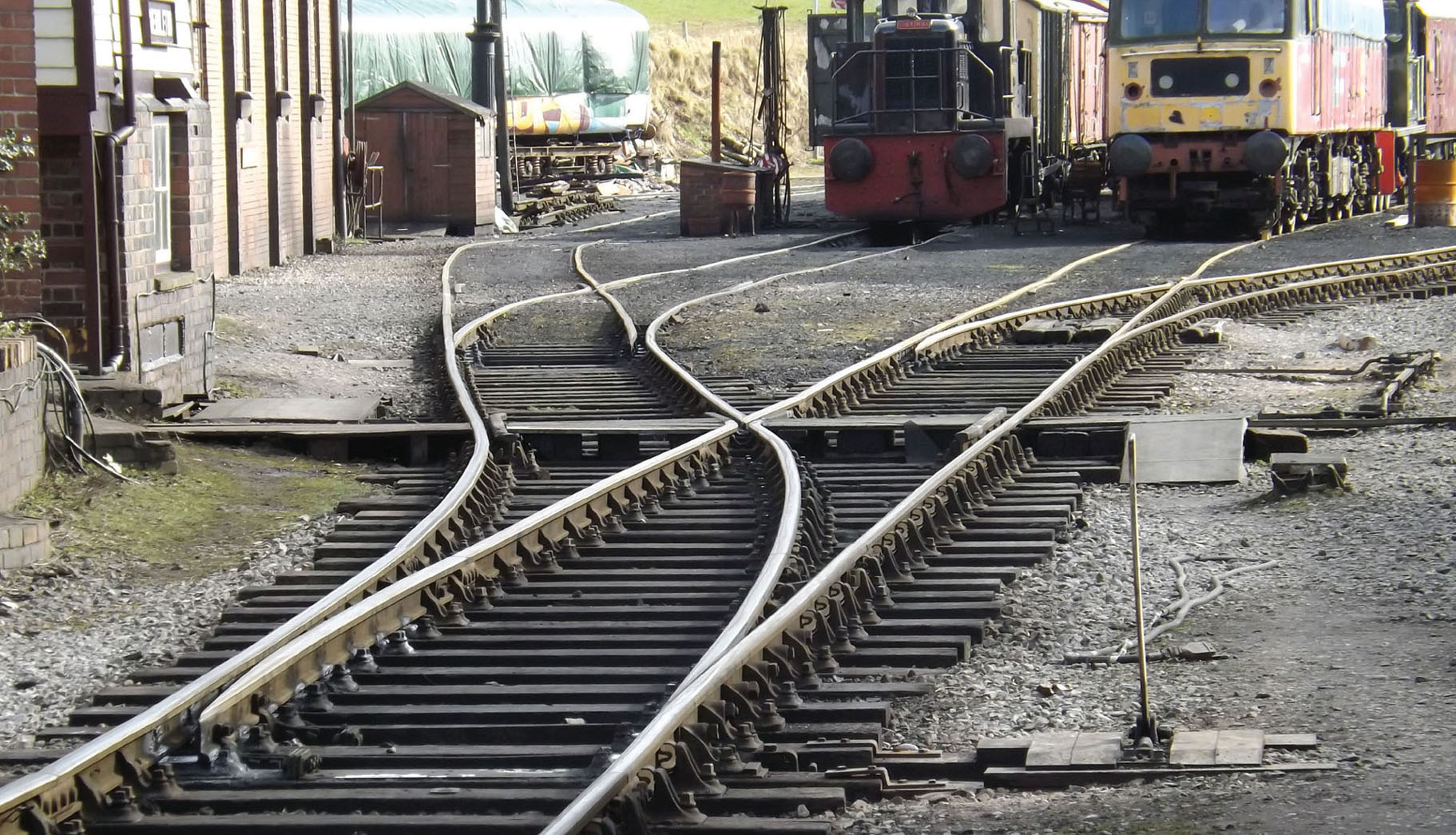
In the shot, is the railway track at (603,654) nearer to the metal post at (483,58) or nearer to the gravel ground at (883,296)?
the gravel ground at (883,296)

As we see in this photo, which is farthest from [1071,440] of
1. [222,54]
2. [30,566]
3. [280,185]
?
[280,185]

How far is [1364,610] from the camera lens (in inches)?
284

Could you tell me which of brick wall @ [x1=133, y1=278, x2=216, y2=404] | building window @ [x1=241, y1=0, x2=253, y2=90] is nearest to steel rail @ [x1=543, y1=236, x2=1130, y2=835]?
brick wall @ [x1=133, y1=278, x2=216, y2=404]

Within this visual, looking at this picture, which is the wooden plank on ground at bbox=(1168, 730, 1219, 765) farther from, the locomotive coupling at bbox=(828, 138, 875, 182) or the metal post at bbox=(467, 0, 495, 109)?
the metal post at bbox=(467, 0, 495, 109)

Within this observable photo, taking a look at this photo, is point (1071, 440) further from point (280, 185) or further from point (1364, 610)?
point (280, 185)

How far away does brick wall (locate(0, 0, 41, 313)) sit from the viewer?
427 inches

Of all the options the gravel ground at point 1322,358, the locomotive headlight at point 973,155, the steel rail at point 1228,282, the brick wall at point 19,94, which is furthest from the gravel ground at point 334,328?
the locomotive headlight at point 973,155

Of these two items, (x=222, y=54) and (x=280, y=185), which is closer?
(x=222, y=54)

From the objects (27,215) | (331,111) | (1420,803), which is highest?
(331,111)

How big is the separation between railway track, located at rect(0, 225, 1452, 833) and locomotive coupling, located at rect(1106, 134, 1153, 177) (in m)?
15.7

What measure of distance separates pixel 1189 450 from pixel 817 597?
14.2 feet

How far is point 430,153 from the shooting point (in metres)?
32.5

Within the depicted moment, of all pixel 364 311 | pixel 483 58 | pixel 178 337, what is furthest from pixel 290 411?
pixel 483 58

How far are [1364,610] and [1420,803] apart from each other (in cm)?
236
